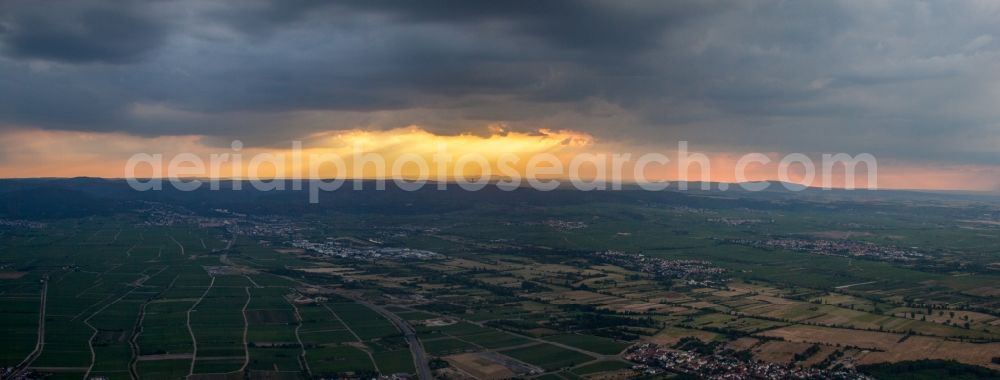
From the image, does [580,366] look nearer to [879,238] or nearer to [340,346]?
[340,346]

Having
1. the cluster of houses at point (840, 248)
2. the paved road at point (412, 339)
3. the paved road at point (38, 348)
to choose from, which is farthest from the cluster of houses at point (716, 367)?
the cluster of houses at point (840, 248)

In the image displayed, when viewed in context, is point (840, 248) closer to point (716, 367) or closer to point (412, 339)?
point (716, 367)

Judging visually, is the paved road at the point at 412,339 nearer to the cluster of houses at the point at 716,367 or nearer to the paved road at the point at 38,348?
the cluster of houses at the point at 716,367

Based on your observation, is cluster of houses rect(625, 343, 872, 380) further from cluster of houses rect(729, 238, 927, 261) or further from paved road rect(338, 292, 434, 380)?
cluster of houses rect(729, 238, 927, 261)

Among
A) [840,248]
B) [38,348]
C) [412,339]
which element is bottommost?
[412,339]

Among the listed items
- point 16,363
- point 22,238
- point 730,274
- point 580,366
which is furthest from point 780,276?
point 22,238

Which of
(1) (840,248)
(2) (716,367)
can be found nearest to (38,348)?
(2) (716,367)

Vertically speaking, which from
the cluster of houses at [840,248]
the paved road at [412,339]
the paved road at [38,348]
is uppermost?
the cluster of houses at [840,248]

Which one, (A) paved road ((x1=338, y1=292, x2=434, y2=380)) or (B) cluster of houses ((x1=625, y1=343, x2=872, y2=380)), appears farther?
(A) paved road ((x1=338, y1=292, x2=434, y2=380))

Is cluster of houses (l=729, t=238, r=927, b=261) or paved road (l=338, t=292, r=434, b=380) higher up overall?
cluster of houses (l=729, t=238, r=927, b=261)

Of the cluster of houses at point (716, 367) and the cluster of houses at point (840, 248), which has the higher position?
the cluster of houses at point (840, 248)

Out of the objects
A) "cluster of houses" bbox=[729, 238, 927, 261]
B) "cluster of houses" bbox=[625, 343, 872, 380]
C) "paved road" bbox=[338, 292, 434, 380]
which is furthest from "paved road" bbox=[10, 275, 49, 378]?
"cluster of houses" bbox=[729, 238, 927, 261]
